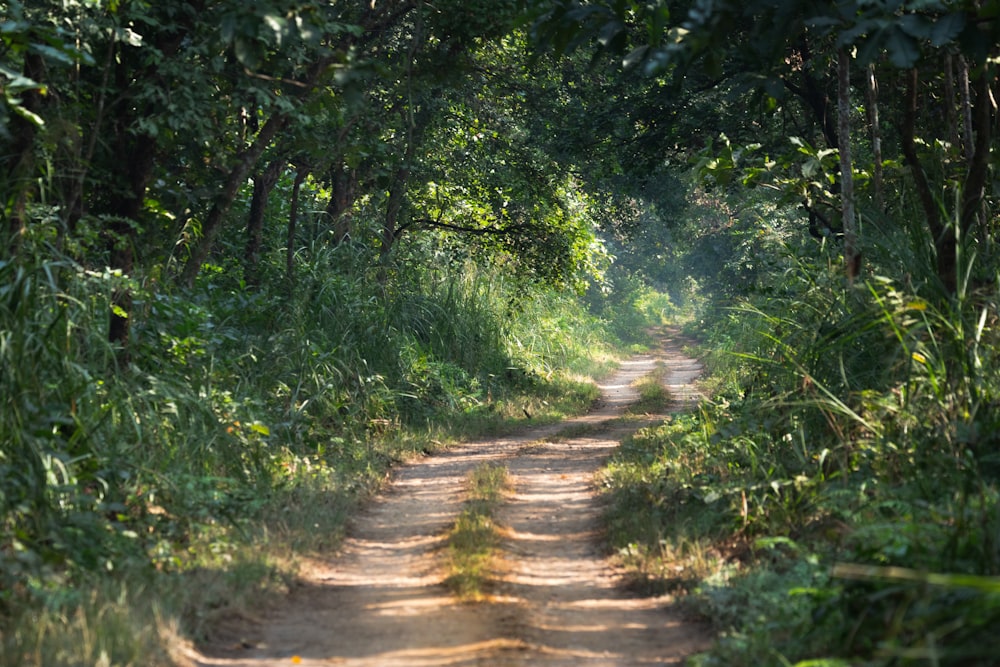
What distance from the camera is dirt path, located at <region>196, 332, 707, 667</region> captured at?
467 centimetres

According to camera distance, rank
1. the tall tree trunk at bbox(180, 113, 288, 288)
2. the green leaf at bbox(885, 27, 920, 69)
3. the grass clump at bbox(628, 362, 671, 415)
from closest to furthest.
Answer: the green leaf at bbox(885, 27, 920, 69)
the tall tree trunk at bbox(180, 113, 288, 288)
the grass clump at bbox(628, 362, 671, 415)

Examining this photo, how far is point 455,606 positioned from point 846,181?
14.3ft

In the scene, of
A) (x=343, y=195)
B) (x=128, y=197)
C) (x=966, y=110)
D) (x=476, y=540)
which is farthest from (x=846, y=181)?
(x=343, y=195)

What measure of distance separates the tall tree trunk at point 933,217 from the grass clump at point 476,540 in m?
3.29

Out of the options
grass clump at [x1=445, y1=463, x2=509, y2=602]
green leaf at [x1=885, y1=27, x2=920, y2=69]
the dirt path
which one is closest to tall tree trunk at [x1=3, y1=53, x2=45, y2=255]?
the dirt path

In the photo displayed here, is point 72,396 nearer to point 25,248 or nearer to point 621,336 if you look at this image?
point 25,248

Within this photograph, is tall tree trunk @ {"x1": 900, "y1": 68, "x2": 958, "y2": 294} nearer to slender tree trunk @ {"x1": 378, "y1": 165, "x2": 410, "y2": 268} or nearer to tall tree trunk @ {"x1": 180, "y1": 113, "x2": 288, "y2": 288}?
tall tree trunk @ {"x1": 180, "y1": 113, "x2": 288, "y2": 288}

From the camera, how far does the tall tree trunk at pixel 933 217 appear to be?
6.89 m

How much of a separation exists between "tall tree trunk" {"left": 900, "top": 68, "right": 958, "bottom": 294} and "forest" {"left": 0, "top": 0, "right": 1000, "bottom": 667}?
0.03m

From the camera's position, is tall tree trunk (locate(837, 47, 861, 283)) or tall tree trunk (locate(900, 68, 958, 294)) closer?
tall tree trunk (locate(900, 68, 958, 294))

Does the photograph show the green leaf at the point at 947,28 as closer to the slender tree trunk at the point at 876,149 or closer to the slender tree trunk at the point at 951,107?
the slender tree trunk at the point at 951,107

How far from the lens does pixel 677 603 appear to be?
5496 millimetres

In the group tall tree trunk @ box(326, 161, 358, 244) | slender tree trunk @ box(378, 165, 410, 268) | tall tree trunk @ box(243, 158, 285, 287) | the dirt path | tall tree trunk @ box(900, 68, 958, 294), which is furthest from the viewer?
slender tree trunk @ box(378, 165, 410, 268)

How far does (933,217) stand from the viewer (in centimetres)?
724
